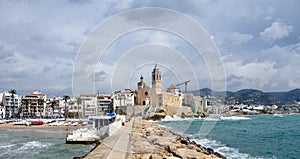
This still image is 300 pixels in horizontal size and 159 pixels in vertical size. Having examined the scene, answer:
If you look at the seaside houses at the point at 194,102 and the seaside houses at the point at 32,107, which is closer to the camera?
the seaside houses at the point at 32,107

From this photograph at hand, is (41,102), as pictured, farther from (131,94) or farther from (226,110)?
(226,110)

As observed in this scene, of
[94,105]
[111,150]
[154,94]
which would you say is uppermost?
[154,94]

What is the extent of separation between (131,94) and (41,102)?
850 inches

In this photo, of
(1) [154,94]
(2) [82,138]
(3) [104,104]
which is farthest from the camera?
(3) [104,104]

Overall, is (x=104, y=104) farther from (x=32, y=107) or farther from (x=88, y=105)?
(x=32, y=107)

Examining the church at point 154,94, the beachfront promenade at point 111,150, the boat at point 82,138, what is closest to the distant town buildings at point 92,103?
the church at point 154,94

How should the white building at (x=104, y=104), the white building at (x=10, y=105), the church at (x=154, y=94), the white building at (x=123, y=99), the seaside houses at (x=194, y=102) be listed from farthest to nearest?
the seaside houses at (x=194, y=102) → the white building at (x=104, y=104) → the white building at (x=123, y=99) → the white building at (x=10, y=105) → the church at (x=154, y=94)

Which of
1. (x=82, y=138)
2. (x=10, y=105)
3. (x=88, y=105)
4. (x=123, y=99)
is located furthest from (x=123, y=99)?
(x=82, y=138)

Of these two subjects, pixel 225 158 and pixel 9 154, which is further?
pixel 9 154

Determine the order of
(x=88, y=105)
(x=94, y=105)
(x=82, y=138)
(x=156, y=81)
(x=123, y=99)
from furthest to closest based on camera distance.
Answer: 1. (x=94, y=105)
2. (x=88, y=105)
3. (x=123, y=99)
4. (x=156, y=81)
5. (x=82, y=138)

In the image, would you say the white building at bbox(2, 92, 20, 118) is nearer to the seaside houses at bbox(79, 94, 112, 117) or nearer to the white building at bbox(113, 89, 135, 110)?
the seaside houses at bbox(79, 94, 112, 117)

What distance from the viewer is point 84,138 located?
20.6 m

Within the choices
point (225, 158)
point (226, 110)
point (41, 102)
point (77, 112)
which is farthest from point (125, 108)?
point (226, 110)

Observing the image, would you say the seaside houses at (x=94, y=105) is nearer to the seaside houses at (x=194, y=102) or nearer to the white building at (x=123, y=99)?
the white building at (x=123, y=99)
